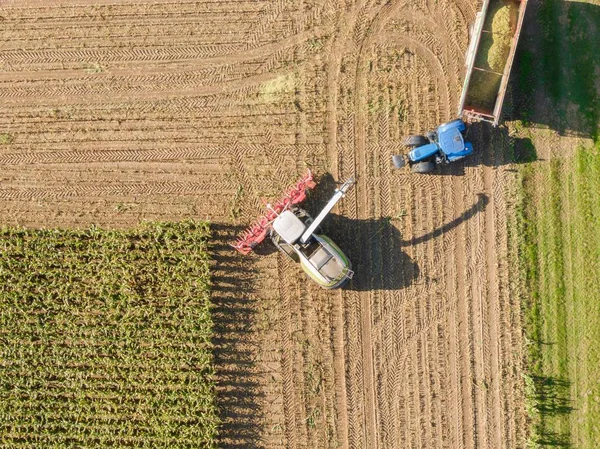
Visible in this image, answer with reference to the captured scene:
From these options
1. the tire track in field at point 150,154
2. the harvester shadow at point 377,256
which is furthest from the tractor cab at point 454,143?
the tire track in field at point 150,154

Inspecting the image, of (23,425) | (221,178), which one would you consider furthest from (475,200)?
(23,425)

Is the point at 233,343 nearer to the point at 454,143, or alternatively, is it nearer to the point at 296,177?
the point at 296,177

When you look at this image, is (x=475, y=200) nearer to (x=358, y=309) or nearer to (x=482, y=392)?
(x=358, y=309)

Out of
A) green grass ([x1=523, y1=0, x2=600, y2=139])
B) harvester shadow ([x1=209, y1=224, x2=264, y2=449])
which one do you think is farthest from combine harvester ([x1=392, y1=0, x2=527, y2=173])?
harvester shadow ([x1=209, y1=224, x2=264, y2=449])

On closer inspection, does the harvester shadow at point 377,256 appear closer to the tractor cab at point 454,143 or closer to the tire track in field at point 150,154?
the tractor cab at point 454,143

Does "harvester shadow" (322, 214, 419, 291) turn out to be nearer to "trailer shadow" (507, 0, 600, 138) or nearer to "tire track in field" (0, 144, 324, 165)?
"tire track in field" (0, 144, 324, 165)

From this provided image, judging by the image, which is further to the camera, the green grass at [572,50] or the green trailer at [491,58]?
the green grass at [572,50]

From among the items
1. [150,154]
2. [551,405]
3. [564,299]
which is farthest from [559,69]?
[150,154]
